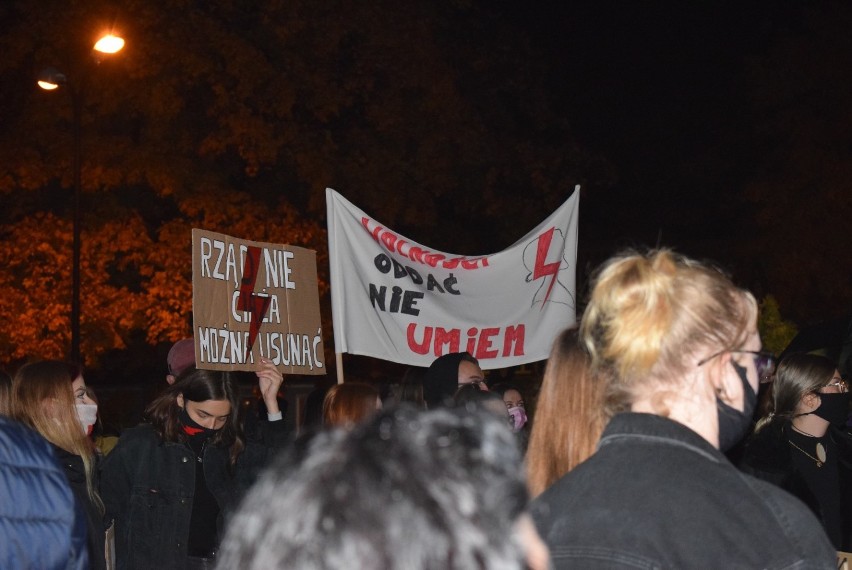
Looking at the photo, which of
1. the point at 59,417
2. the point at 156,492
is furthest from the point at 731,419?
the point at 156,492

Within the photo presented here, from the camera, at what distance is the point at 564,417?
2.74 m

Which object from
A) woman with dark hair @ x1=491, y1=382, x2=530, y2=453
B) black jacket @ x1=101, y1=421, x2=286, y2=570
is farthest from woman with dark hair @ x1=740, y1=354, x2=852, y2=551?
black jacket @ x1=101, y1=421, x2=286, y2=570

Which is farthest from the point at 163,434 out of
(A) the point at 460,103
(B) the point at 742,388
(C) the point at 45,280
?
(A) the point at 460,103

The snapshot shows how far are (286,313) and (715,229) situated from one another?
24632 millimetres

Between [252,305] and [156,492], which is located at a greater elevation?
[252,305]

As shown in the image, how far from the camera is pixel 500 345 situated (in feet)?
25.6

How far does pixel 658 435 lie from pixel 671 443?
32 millimetres

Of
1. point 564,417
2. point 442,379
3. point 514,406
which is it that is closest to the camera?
point 564,417

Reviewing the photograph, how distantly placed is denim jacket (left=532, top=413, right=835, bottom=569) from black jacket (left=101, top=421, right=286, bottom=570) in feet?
10.9

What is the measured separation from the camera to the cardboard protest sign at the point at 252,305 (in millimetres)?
6156

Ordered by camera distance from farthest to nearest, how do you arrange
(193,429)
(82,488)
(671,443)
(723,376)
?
(193,429) → (82,488) → (723,376) → (671,443)

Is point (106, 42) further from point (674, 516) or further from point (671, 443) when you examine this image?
point (674, 516)

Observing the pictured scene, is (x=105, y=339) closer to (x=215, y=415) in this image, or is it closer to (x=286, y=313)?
(x=286, y=313)

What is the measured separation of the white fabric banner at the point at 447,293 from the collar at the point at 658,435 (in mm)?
5231
